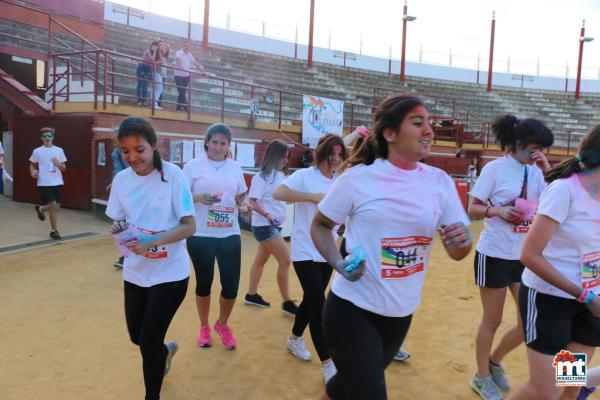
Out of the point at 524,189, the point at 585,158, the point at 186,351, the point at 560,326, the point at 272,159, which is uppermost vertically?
the point at 585,158

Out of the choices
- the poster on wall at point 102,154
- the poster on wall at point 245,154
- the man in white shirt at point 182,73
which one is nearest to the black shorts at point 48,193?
the poster on wall at point 102,154

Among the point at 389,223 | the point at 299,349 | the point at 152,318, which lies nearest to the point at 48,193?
the point at 299,349

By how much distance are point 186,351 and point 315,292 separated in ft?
4.25

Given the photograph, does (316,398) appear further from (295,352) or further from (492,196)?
(492,196)

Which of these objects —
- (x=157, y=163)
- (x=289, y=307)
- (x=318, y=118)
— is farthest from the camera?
(x=318, y=118)

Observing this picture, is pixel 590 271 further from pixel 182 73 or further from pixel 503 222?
pixel 182 73

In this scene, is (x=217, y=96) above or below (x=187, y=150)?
above

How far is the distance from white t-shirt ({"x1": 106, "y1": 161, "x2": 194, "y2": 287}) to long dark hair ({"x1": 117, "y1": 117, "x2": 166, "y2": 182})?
0.16ft

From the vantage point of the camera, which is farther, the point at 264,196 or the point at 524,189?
the point at 264,196

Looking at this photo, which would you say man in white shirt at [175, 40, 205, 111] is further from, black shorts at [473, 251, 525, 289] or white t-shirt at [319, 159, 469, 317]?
white t-shirt at [319, 159, 469, 317]

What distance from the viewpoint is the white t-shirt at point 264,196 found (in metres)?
4.83

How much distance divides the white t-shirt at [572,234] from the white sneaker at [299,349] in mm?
2088

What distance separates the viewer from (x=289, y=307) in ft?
16.4

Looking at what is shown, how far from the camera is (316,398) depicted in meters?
3.29
